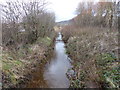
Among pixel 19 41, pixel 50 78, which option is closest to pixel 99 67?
pixel 50 78

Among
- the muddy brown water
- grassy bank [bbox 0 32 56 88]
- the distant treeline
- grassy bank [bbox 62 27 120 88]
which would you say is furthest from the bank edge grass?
the distant treeline

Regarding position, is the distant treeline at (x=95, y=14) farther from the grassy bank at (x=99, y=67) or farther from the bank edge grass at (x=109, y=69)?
the bank edge grass at (x=109, y=69)

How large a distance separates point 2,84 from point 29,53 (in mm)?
4322

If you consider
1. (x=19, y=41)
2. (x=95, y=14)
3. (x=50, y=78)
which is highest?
(x=95, y=14)

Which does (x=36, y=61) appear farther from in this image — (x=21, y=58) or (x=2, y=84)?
(x=2, y=84)

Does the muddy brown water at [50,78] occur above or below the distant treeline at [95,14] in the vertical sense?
below

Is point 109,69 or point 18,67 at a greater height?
A: point 18,67

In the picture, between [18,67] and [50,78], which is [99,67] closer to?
[50,78]

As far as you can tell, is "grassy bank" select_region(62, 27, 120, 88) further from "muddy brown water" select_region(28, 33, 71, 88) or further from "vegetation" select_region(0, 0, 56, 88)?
"vegetation" select_region(0, 0, 56, 88)

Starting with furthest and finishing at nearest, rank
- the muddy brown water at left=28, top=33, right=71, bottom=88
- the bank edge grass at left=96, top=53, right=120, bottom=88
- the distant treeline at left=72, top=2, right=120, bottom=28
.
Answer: the distant treeline at left=72, top=2, right=120, bottom=28 < the muddy brown water at left=28, top=33, right=71, bottom=88 < the bank edge grass at left=96, top=53, right=120, bottom=88

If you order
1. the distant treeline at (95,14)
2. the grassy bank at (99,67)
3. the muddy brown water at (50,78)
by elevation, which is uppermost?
the distant treeline at (95,14)

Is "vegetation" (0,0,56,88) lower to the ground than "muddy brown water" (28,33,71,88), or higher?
higher

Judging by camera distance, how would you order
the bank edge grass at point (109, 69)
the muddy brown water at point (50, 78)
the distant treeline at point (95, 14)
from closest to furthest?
the bank edge grass at point (109, 69)
the muddy brown water at point (50, 78)
the distant treeline at point (95, 14)

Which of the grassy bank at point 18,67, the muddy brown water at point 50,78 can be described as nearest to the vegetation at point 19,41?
the grassy bank at point 18,67
